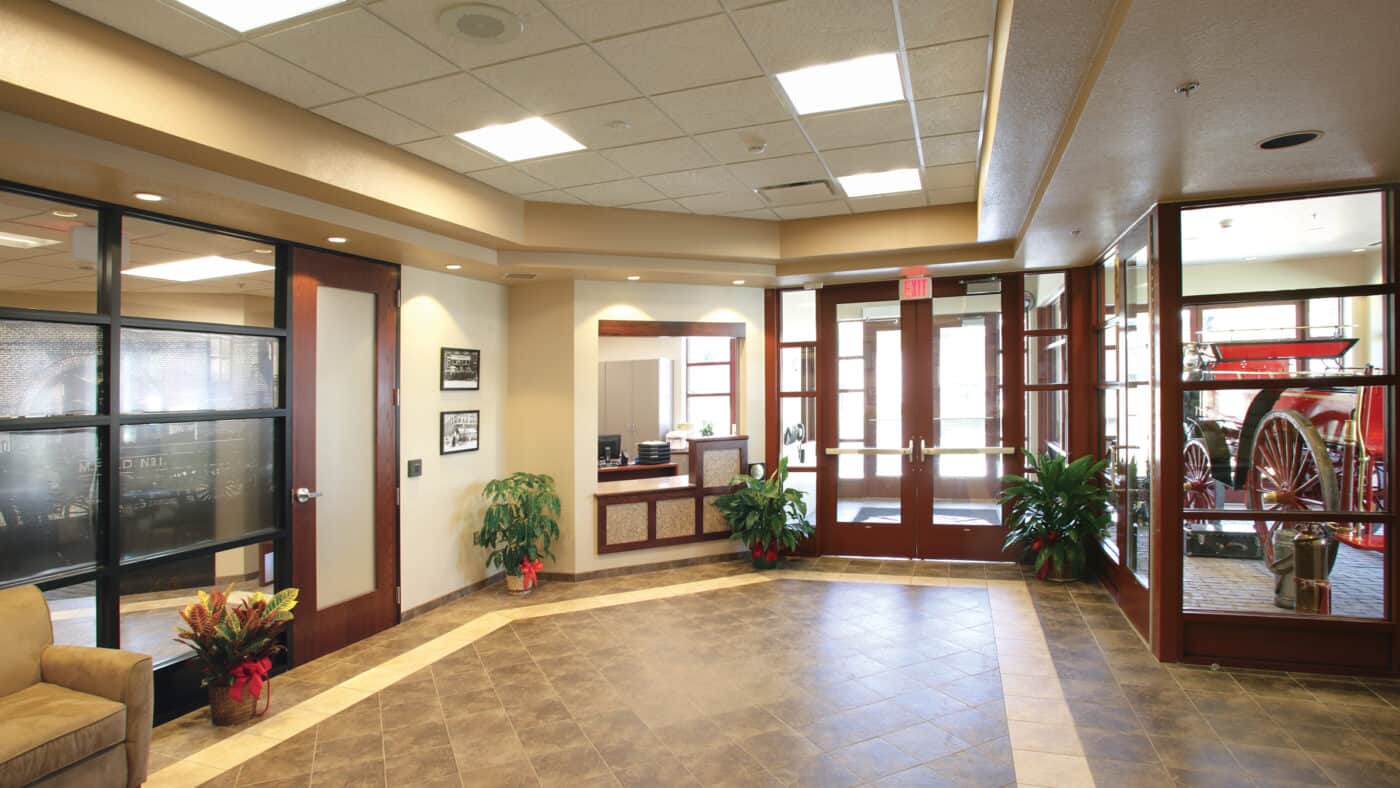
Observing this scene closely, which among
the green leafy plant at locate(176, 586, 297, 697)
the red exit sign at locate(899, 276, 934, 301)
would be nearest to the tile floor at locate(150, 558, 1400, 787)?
the green leafy plant at locate(176, 586, 297, 697)

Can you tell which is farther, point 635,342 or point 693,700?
point 635,342

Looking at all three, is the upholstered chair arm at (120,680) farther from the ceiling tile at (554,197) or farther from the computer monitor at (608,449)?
the computer monitor at (608,449)

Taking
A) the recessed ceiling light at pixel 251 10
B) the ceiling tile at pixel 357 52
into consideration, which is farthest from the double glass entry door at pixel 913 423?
the recessed ceiling light at pixel 251 10

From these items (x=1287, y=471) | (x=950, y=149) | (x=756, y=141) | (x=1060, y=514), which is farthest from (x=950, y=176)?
(x=1060, y=514)

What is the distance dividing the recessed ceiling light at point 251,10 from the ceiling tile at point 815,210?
141 inches

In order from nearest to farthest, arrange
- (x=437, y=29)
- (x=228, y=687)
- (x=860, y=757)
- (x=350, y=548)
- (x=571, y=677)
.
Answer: (x=437, y=29), (x=860, y=757), (x=228, y=687), (x=571, y=677), (x=350, y=548)

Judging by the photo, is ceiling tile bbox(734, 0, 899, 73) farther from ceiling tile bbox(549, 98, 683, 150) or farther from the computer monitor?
the computer monitor

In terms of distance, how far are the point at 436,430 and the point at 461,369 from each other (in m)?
0.54

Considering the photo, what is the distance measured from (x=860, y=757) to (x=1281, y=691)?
2.34 meters

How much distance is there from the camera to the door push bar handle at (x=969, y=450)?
6.44 m

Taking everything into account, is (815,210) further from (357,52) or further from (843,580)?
(357,52)

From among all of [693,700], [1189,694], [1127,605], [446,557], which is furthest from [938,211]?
[446,557]

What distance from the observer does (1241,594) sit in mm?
4086

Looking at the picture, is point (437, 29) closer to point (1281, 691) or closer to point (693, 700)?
point (693, 700)
